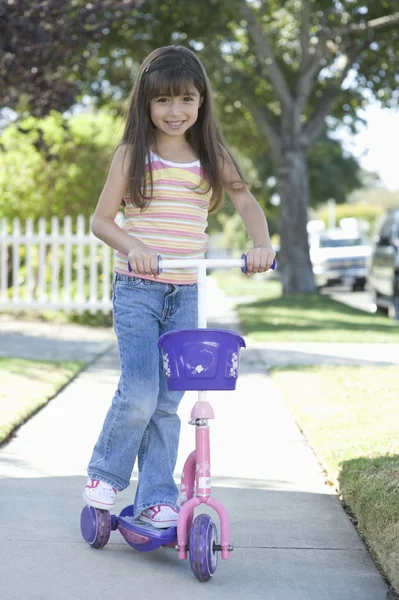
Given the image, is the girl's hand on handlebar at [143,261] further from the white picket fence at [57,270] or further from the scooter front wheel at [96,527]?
the white picket fence at [57,270]

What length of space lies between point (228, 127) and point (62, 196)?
9.04m

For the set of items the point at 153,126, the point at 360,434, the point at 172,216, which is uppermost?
the point at 153,126

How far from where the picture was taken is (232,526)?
4.21 metres

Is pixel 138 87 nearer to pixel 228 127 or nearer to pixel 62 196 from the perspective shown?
pixel 62 196

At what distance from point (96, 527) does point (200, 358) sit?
2.65 feet

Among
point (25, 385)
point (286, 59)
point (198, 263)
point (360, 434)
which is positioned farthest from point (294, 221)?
point (198, 263)

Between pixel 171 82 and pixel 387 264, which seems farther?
pixel 387 264

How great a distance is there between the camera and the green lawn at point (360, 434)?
3818 millimetres

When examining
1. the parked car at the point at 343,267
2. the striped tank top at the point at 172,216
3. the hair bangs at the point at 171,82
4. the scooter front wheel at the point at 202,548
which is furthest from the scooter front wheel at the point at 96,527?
the parked car at the point at 343,267

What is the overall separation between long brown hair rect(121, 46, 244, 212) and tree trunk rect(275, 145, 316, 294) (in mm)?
15964

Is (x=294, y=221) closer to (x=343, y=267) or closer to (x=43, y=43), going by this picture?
(x=343, y=267)

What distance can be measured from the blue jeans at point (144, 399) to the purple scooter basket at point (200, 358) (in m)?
0.22

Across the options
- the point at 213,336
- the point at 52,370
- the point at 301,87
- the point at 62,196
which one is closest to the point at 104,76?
the point at 301,87

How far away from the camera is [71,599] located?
3299 millimetres
